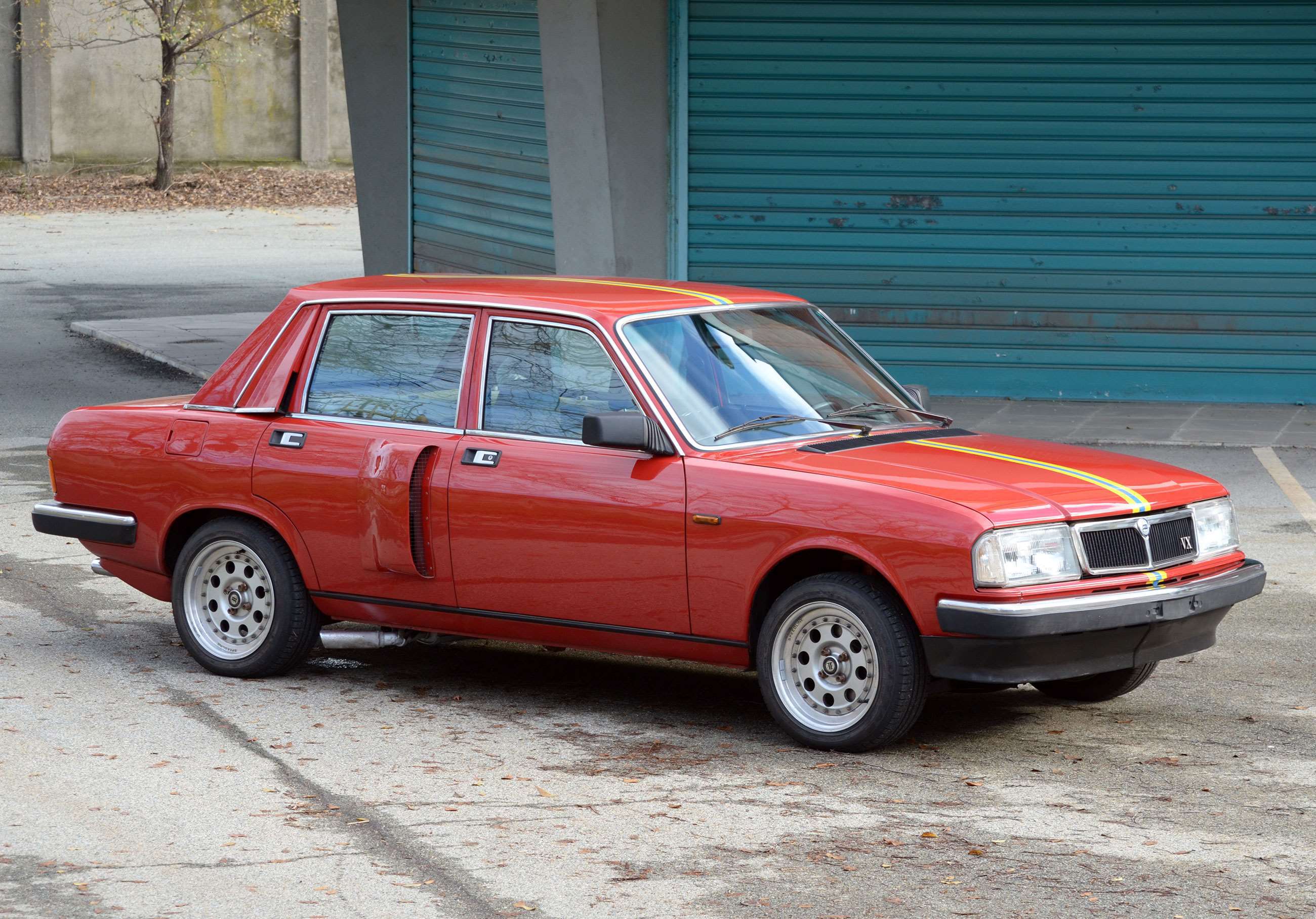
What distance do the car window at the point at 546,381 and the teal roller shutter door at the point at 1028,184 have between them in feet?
28.5

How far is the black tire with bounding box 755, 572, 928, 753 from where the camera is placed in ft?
20.0

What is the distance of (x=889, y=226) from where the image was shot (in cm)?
1526

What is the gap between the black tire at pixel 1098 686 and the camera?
6.95 m

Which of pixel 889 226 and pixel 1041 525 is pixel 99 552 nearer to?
pixel 1041 525

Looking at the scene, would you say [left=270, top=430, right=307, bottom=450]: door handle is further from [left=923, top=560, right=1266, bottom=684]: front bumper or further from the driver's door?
[left=923, top=560, right=1266, bottom=684]: front bumper

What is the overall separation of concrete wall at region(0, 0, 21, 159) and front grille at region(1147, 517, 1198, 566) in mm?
33983

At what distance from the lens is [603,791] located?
5.88 metres

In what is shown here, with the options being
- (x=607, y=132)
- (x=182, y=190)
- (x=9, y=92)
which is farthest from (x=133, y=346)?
(x=9, y=92)

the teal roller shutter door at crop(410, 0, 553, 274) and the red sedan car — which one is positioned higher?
the teal roller shutter door at crop(410, 0, 553, 274)

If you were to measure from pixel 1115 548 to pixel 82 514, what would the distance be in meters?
4.12

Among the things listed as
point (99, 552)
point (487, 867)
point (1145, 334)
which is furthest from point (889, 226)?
point (487, 867)

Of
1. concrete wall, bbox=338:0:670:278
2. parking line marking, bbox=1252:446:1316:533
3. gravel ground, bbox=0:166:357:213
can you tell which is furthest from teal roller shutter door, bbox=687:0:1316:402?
gravel ground, bbox=0:166:357:213

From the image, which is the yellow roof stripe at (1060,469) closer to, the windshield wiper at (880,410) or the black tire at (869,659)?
the windshield wiper at (880,410)

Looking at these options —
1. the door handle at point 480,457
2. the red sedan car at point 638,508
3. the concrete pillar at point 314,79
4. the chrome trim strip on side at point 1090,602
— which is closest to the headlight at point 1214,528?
the red sedan car at point 638,508
